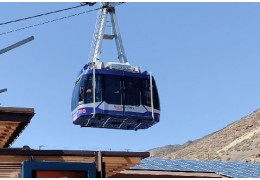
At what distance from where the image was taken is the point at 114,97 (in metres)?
23.5

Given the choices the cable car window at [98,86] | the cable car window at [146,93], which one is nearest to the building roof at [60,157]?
the cable car window at [98,86]

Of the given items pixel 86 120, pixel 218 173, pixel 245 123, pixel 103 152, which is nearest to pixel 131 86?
pixel 86 120

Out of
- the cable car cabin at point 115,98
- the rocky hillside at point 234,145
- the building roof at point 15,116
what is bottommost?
the building roof at point 15,116

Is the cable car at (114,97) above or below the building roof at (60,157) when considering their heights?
above

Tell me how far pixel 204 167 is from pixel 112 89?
618 centimetres

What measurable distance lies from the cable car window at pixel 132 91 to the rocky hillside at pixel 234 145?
41.6 m

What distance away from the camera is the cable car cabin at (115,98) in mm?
22906

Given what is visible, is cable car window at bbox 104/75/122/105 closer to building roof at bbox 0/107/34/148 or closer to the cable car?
the cable car

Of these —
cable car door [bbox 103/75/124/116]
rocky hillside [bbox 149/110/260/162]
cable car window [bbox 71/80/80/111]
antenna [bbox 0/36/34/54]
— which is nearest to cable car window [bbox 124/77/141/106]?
cable car door [bbox 103/75/124/116]

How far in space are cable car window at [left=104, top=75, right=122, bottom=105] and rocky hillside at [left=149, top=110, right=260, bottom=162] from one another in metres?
42.3

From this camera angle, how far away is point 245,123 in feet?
331

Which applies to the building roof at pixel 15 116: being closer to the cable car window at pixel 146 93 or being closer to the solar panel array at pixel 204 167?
the solar panel array at pixel 204 167

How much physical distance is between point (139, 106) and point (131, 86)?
1.00 meters

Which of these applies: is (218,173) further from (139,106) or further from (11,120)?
(11,120)
